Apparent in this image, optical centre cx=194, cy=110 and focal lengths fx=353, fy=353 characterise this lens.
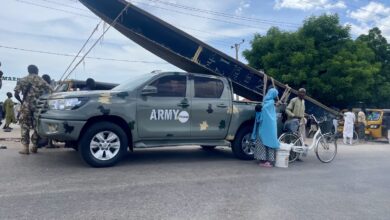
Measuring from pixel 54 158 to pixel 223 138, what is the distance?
364 centimetres

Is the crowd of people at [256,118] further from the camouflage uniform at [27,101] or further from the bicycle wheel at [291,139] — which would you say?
the bicycle wheel at [291,139]

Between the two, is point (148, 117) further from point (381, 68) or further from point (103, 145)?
point (381, 68)

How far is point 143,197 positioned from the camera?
4867 millimetres

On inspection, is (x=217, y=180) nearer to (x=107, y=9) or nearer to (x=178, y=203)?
(x=178, y=203)

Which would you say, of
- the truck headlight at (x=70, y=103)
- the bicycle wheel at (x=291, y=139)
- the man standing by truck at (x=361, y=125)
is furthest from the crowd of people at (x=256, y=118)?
the man standing by truck at (x=361, y=125)

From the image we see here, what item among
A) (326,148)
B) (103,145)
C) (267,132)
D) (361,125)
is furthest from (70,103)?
(361,125)

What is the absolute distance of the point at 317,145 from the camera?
27.8 feet

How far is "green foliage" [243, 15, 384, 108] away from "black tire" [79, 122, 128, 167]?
618 inches

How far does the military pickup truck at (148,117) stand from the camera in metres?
6.34

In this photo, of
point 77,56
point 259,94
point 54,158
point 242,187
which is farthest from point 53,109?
point 259,94

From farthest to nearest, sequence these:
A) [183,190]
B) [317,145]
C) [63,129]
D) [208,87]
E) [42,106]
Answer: [317,145] < [208,87] < [42,106] < [63,129] < [183,190]

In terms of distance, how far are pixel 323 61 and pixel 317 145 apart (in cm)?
1404

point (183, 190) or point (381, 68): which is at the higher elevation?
point (381, 68)

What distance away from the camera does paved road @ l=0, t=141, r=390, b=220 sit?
4.34 meters
